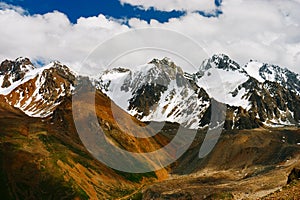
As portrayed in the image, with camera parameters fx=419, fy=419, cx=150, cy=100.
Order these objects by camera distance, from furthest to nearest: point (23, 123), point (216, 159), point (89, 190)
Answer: point (216, 159) < point (23, 123) < point (89, 190)

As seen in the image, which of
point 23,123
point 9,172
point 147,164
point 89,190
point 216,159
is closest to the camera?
point 9,172

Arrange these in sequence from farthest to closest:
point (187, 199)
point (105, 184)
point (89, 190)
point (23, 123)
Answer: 1. point (23, 123)
2. point (105, 184)
3. point (89, 190)
4. point (187, 199)

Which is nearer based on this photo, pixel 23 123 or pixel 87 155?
pixel 87 155

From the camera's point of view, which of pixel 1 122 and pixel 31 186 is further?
pixel 1 122

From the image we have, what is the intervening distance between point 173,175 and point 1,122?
253 ft

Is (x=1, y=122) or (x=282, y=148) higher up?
(x=1, y=122)

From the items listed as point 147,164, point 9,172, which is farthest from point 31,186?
point 147,164

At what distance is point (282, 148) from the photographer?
610 ft

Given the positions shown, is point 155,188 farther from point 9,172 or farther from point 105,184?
point 9,172

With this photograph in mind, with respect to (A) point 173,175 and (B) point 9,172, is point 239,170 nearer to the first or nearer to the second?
(A) point 173,175

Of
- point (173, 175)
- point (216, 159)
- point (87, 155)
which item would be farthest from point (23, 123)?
point (216, 159)

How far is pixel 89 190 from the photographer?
119062 millimetres

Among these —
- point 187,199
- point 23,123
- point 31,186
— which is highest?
point 23,123

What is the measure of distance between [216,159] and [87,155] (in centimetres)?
6861
